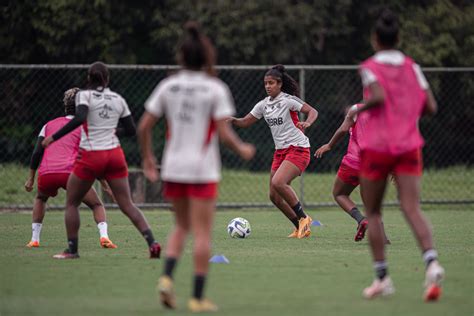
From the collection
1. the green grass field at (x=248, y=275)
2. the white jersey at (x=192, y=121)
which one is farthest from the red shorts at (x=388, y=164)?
the white jersey at (x=192, y=121)

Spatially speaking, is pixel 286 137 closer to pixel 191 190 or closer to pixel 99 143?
pixel 99 143

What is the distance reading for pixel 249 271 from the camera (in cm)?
885

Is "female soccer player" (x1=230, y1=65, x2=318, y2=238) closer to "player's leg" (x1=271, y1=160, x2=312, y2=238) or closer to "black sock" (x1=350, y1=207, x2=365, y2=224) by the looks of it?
"player's leg" (x1=271, y1=160, x2=312, y2=238)

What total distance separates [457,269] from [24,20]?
20615mm

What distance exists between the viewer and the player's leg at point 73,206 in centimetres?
956

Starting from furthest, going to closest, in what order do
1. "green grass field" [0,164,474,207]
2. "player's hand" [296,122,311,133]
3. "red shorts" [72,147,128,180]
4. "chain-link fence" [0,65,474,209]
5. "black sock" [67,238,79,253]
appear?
"green grass field" [0,164,474,207]
"chain-link fence" [0,65,474,209]
"player's hand" [296,122,311,133]
"black sock" [67,238,79,253]
"red shorts" [72,147,128,180]

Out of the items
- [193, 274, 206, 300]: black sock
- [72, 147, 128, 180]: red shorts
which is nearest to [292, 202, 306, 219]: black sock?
[72, 147, 128, 180]: red shorts

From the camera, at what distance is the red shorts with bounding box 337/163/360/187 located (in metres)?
12.1

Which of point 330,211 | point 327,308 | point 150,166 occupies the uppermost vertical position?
point 150,166

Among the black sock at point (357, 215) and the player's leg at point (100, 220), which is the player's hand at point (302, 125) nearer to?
the black sock at point (357, 215)

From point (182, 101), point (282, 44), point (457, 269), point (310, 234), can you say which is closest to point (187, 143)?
point (182, 101)

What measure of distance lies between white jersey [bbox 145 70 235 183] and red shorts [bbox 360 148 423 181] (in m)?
1.31

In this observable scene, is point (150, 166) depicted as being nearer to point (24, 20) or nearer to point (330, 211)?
point (330, 211)

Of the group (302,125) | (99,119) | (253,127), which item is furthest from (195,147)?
(253,127)
